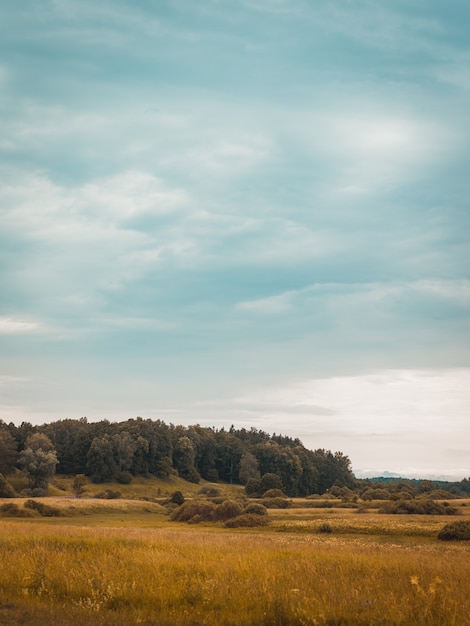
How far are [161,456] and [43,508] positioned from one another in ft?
335

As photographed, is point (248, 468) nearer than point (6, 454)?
No

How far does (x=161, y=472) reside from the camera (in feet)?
542

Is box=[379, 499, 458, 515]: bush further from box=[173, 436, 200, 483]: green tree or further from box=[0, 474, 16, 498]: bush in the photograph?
box=[173, 436, 200, 483]: green tree

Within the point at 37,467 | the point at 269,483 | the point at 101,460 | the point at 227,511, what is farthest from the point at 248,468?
the point at 227,511

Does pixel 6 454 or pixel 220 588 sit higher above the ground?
pixel 220 588

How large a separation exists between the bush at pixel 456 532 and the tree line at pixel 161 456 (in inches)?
3650

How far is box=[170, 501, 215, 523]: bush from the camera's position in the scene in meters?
70.2

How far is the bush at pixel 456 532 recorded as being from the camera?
44.2 m

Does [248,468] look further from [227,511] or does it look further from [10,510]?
[10,510]

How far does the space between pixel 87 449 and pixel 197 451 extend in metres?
45.3

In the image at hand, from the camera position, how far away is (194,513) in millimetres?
72000

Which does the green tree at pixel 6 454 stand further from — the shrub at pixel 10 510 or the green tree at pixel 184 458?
the shrub at pixel 10 510

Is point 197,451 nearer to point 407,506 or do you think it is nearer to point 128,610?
point 407,506

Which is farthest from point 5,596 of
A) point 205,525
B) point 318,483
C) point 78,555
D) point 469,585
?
point 318,483
